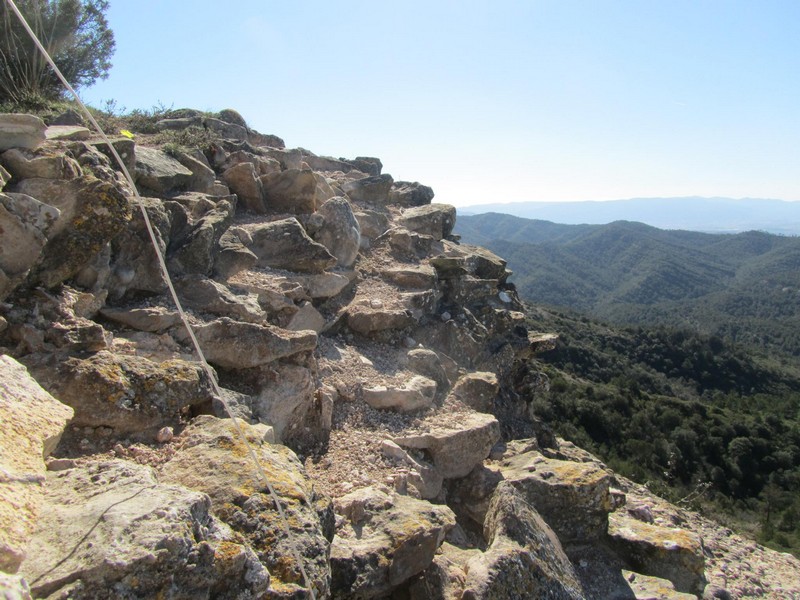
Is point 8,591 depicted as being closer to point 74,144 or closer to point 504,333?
point 74,144

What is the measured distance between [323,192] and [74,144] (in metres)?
6.38

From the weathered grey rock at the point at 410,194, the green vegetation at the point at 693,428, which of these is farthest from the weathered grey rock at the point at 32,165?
the green vegetation at the point at 693,428

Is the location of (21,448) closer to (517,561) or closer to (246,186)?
(517,561)

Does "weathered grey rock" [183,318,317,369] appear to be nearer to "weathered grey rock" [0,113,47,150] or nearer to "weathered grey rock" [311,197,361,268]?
"weathered grey rock" [0,113,47,150]

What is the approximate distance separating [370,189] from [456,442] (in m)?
9.75

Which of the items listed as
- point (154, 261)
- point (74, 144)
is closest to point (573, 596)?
point (154, 261)

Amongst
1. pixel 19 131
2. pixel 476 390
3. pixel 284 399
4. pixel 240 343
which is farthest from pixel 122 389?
pixel 476 390

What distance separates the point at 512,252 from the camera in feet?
593

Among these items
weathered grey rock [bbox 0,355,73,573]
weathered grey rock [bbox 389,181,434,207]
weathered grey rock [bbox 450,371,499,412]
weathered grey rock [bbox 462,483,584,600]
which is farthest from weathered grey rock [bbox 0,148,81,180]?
weathered grey rock [bbox 389,181,434,207]

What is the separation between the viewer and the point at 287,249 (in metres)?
9.57

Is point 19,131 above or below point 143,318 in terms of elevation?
above

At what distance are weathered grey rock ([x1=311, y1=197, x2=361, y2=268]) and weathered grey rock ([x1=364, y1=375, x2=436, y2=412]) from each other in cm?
343

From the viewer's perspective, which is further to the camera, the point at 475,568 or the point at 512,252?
the point at 512,252

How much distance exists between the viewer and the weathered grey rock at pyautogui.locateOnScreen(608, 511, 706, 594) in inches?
291
